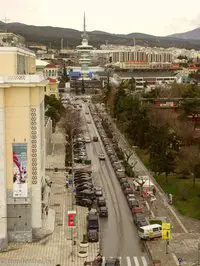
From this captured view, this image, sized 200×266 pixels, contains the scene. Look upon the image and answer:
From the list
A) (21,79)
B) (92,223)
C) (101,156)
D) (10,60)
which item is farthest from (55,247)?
(101,156)

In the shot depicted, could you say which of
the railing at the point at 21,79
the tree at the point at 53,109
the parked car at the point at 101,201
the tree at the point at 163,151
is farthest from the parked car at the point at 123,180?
the tree at the point at 53,109

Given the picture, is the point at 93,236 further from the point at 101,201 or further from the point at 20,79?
the point at 20,79

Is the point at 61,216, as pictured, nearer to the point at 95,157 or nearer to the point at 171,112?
the point at 95,157

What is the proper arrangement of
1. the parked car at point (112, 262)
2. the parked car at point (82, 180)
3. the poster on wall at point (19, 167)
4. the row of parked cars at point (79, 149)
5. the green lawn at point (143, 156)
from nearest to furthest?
the parked car at point (112, 262) < the poster on wall at point (19, 167) < the parked car at point (82, 180) < the green lawn at point (143, 156) < the row of parked cars at point (79, 149)

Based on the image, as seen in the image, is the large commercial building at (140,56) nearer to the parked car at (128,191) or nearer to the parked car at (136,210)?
the parked car at (128,191)

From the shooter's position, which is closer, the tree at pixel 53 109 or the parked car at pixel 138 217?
the parked car at pixel 138 217

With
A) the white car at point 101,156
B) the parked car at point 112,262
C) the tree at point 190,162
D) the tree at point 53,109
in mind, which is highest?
the tree at point 53,109

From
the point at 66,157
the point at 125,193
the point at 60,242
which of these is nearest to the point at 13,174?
the point at 60,242
